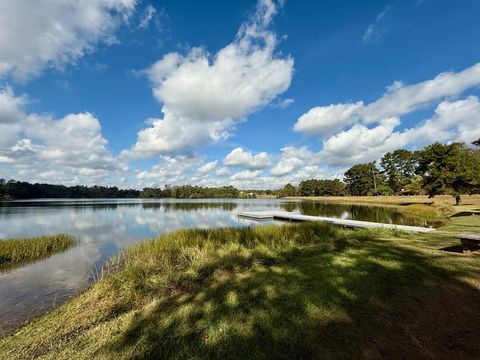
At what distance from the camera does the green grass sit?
298 centimetres

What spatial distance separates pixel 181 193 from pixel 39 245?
121 m

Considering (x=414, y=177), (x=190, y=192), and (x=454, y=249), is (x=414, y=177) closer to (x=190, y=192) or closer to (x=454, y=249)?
(x=454, y=249)

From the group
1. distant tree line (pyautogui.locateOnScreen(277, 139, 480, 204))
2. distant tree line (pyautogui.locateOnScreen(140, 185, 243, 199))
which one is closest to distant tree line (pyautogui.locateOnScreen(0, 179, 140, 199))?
distant tree line (pyautogui.locateOnScreen(140, 185, 243, 199))

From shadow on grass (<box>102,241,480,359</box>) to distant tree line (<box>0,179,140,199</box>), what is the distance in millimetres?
115701

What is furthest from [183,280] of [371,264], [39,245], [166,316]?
[39,245]

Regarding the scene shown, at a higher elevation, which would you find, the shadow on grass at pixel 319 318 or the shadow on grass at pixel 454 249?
the shadow on grass at pixel 454 249

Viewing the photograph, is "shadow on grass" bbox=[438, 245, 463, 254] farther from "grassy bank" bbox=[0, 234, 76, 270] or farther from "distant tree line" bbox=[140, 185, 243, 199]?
"distant tree line" bbox=[140, 185, 243, 199]

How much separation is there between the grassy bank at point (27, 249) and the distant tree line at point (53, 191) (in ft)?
337

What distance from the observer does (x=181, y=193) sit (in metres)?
132

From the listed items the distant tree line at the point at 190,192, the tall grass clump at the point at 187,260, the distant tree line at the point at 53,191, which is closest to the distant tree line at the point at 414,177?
the tall grass clump at the point at 187,260

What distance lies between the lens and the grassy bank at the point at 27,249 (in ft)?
34.4

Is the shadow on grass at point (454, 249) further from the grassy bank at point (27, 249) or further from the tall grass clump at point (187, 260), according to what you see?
the grassy bank at point (27, 249)

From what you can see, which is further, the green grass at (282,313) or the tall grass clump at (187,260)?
the tall grass clump at (187,260)

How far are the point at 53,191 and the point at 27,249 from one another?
136070 mm
